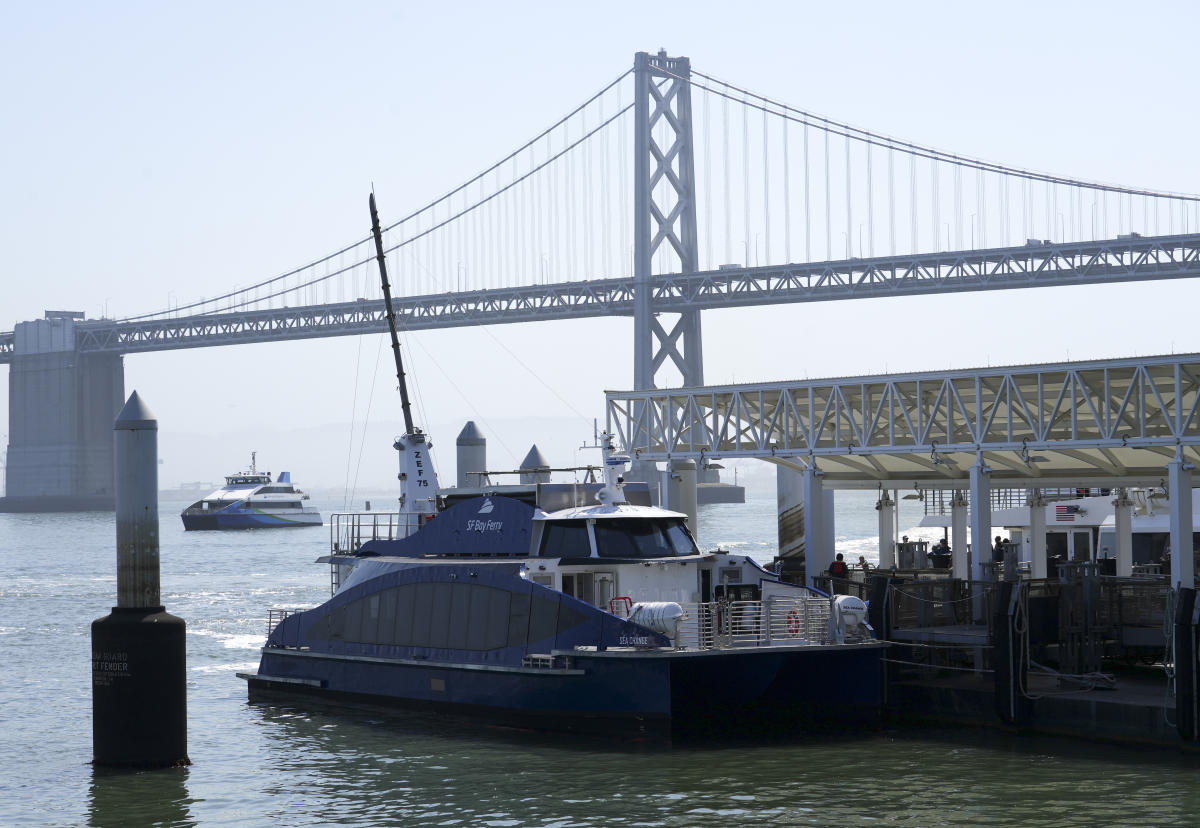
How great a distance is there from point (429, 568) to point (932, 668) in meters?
8.94

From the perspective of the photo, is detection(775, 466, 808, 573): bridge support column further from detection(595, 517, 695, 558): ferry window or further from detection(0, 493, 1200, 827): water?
detection(0, 493, 1200, 827): water

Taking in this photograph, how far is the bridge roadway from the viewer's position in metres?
108

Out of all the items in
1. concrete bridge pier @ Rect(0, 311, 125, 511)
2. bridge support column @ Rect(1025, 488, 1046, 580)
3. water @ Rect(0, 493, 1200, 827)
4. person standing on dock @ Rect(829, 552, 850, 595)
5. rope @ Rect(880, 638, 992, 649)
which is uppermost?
concrete bridge pier @ Rect(0, 311, 125, 511)

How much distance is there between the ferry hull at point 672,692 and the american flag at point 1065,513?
1769cm

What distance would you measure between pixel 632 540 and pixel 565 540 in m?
1.14

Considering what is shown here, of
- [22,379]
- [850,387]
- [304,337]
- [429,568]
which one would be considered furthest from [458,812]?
[22,379]

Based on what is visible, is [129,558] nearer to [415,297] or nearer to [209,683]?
Result: [209,683]

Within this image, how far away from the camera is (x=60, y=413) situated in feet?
534

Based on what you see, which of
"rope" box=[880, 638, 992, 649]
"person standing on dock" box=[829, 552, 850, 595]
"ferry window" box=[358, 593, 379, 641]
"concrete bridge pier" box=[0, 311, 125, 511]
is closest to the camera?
"rope" box=[880, 638, 992, 649]

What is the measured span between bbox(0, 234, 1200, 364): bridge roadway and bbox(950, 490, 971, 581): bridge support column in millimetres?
73551

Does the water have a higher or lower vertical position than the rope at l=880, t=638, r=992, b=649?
lower

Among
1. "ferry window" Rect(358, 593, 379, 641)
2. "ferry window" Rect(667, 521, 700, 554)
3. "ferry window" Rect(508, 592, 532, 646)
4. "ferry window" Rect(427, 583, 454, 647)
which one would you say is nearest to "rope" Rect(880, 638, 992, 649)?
"ferry window" Rect(667, 521, 700, 554)

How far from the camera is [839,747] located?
989 inches

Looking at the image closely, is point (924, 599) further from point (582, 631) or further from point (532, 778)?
point (532, 778)
